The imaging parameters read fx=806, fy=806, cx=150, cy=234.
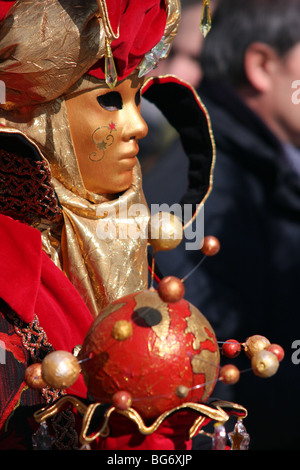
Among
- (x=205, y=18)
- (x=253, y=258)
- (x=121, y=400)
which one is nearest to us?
(x=121, y=400)

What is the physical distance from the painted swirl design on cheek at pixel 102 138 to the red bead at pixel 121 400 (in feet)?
2.14

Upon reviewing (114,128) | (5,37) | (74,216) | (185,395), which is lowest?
(185,395)

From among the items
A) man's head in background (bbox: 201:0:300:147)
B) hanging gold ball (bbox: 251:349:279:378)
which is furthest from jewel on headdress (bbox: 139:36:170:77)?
man's head in background (bbox: 201:0:300:147)

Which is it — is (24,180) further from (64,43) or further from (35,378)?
(35,378)

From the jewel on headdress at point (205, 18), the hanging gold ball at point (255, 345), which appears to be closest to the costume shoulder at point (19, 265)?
the hanging gold ball at point (255, 345)

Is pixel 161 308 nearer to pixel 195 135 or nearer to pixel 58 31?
pixel 58 31

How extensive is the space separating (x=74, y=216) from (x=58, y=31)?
394 mm

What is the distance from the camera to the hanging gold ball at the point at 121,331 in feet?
4.10

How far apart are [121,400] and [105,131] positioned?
0.69 metres

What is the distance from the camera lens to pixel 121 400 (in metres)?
1.24

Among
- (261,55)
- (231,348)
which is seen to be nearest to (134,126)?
(231,348)

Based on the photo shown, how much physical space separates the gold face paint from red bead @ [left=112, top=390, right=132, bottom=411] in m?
0.64

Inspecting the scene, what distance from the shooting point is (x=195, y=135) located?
2.09m
